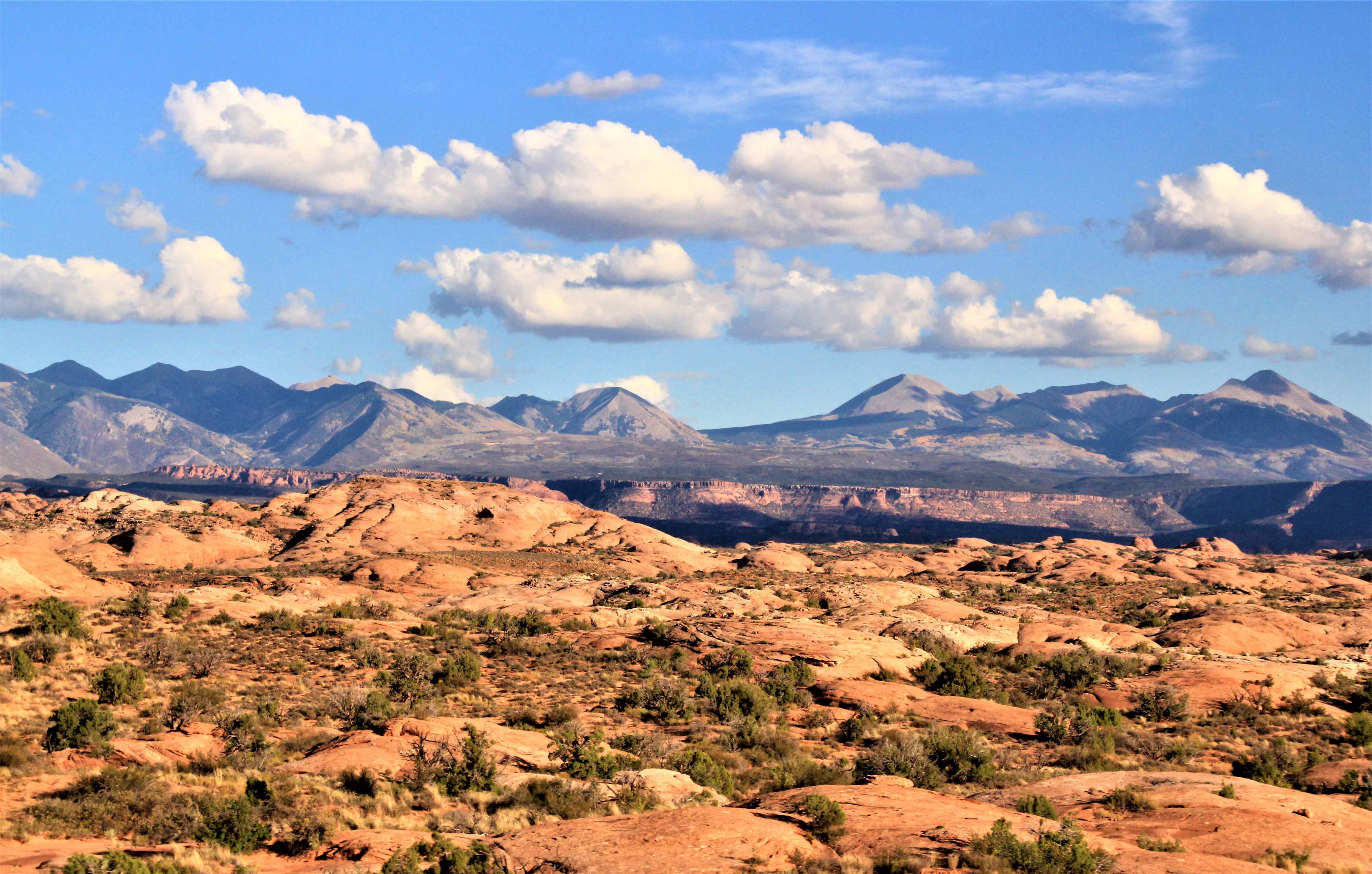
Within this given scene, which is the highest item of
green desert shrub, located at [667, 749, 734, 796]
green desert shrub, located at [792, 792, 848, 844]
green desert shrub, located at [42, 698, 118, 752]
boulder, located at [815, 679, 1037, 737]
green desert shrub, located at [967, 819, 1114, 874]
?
green desert shrub, located at [967, 819, 1114, 874]

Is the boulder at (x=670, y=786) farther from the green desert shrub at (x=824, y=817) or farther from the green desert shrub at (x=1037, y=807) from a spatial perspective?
the green desert shrub at (x=1037, y=807)

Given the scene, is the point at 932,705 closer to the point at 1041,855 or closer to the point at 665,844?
the point at 1041,855

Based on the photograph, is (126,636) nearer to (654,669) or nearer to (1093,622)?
(654,669)

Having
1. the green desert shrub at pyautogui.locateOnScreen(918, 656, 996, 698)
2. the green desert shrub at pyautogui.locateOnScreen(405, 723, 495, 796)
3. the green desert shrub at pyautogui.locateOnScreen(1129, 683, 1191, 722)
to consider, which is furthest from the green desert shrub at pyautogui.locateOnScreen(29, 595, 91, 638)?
the green desert shrub at pyautogui.locateOnScreen(1129, 683, 1191, 722)

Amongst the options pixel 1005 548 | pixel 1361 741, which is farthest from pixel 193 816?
pixel 1005 548

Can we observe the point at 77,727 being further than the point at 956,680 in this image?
No

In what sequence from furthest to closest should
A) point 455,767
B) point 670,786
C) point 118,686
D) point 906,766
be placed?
1. point 118,686
2. point 906,766
3. point 670,786
4. point 455,767

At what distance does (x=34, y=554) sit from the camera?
60656 mm

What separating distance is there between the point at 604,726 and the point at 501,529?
71663 millimetres

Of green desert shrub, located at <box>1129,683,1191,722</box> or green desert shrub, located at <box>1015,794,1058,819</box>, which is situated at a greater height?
green desert shrub, located at <box>1015,794,1058,819</box>

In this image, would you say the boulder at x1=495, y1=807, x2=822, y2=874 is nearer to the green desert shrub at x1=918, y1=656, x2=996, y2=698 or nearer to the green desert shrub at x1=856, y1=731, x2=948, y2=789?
the green desert shrub at x1=856, y1=731, x2=948, y2=789

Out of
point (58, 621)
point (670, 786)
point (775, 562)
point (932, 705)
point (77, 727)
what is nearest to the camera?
point (670, 786)

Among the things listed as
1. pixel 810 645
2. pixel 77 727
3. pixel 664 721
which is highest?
pixel 77 727

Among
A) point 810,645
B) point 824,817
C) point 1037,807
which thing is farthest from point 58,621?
point 1037,807
